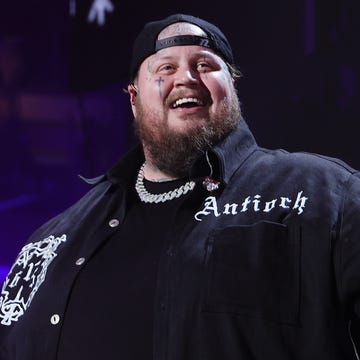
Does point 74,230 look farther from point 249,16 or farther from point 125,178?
point 249,16

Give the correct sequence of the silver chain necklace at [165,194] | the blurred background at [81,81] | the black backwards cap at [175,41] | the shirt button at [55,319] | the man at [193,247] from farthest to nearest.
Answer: the blurred background at [81,81] → the black backwards cap at [175,41] → the silver chain necklace at [165,194] → the shirt button at [55,319] → the man at [193,247]

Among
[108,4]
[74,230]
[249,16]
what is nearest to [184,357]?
[74,230]

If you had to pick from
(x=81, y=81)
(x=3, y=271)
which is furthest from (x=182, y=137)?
(x=3, y=271)

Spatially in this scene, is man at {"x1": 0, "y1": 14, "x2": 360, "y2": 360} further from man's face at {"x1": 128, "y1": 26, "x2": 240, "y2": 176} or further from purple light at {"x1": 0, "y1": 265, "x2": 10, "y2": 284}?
purple light at {"x1": 0, "y1": 265, "x2": 10, "y2": 284}

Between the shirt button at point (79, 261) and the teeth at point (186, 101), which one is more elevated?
the teeth at point (186, 101)

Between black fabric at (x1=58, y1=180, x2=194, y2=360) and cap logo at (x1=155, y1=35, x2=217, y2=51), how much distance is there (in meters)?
0.40

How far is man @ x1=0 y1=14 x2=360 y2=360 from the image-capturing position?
1026 mm

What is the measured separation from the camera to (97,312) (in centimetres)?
120

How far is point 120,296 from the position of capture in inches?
46.7

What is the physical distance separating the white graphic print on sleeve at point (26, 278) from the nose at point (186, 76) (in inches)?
18.7

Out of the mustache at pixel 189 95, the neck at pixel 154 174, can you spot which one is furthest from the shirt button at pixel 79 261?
the mustache at pixel 189 95

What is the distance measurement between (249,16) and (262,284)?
107 cm

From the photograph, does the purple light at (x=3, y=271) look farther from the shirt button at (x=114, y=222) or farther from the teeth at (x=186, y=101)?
the teeth at (x=186, y=101)

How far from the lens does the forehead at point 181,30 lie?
57.8 inches
